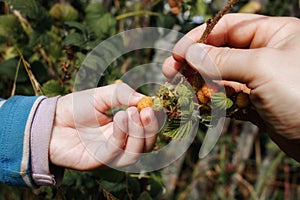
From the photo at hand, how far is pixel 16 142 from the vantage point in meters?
0.83

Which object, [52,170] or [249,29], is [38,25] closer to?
[52,170]

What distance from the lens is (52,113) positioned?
0.85 meters

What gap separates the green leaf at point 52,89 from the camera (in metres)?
0.98

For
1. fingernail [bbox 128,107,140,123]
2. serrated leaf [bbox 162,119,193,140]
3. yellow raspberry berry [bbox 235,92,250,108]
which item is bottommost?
fingernail [bbox 128,107,140,123]

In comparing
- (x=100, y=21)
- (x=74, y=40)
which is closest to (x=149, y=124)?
(x=74, y=40)

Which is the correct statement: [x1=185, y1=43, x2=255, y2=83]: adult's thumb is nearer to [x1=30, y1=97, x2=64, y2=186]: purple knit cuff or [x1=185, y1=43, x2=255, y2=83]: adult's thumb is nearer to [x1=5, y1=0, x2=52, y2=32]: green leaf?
[x1=30, y1=97, x2=64, y2=186]: purple knit cuff

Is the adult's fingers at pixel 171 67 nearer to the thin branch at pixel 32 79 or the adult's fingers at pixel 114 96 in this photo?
the adult's fingers at pixel 114 96

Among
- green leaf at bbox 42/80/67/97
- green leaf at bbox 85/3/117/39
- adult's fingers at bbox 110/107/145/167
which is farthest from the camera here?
green leaf at bbox 85/3/117/39

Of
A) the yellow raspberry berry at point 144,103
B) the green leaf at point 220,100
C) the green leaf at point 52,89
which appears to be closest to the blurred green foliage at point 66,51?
the green leaf at point 52,89

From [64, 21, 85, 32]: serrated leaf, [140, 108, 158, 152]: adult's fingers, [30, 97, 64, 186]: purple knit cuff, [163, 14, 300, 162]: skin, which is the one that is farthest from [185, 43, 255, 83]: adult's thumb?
[64, 21, 85, 32]: serrated leaf

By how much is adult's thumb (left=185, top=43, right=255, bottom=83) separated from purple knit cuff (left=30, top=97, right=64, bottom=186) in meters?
0.30

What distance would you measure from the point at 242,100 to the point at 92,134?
311mm

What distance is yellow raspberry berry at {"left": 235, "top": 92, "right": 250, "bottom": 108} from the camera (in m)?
0.71

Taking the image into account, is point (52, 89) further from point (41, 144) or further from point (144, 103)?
point (144, 103)
